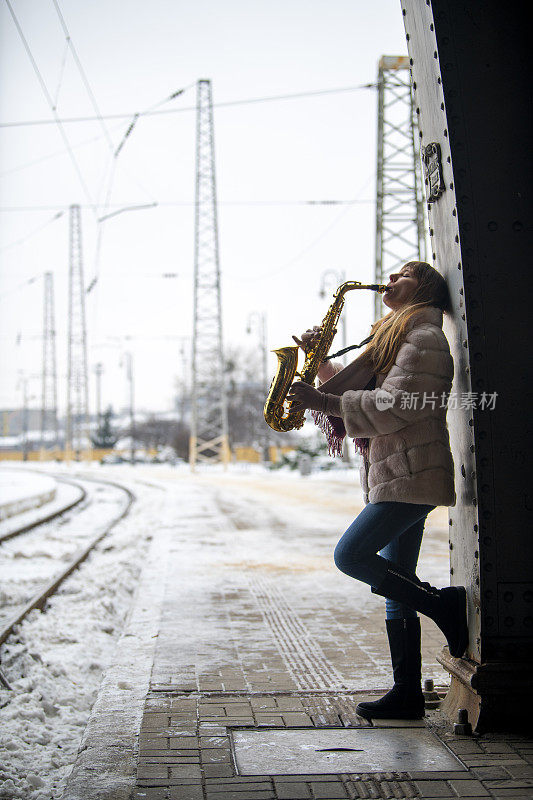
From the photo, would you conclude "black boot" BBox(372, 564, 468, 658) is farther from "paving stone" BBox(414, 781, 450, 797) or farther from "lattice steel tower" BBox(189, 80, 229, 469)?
"lattice steel tower" BBox(189, 80, 229, 469)

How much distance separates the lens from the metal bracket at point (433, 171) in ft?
12.0

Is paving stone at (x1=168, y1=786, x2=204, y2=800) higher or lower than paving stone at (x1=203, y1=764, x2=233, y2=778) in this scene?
lower

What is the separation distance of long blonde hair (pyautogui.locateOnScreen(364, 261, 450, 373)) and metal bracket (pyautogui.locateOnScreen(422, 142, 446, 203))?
1.10 feet

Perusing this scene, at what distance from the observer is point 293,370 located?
352 centimetres

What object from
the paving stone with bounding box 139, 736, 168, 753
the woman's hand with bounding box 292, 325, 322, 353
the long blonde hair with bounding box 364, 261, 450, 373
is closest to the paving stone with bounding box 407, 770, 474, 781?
the paving stone with bounding box 139, 736, 168, 753

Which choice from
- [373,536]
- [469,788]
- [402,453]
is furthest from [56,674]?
[469,788]

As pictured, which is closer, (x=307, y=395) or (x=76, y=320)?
(x=307, y=395)

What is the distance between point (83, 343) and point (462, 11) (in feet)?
165

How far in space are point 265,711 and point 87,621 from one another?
3.39 metres

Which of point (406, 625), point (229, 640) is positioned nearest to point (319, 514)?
point (229, 640)

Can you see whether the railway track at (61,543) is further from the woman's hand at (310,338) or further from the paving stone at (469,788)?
the paving stone at (469,788)

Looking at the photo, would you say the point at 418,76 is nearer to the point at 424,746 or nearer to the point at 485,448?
the point at 485,448

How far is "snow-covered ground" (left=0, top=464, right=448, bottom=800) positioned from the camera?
3684 millimetres

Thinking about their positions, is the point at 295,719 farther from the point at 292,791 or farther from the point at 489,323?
the point at 489,323
